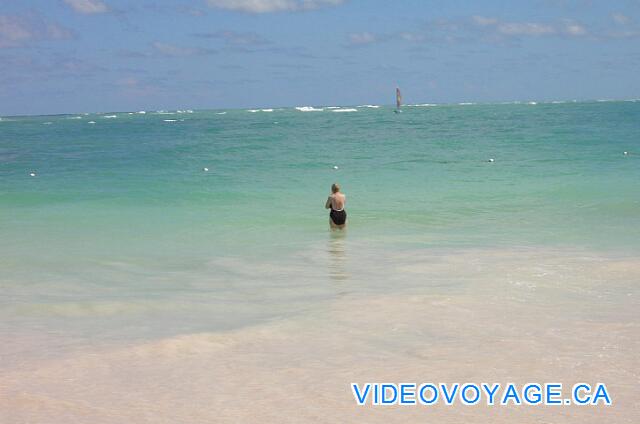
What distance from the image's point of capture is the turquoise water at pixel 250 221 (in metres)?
10.6

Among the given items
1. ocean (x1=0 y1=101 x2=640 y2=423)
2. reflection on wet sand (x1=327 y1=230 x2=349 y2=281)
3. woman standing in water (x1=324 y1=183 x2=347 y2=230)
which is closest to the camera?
ocean (x1=0 y1=101 x2=640 y2=423)

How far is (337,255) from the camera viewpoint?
13789mm

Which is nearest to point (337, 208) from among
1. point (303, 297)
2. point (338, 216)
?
point (338, 216)

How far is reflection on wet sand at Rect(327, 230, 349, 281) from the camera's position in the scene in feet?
39.1

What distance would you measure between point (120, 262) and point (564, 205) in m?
12.5

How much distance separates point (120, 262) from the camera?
1370 cm

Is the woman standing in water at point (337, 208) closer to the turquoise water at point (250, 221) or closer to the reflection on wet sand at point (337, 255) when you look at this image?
the reflection on wet sand at point (337, 255)

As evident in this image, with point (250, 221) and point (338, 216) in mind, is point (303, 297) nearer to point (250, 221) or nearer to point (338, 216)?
point (338, 216)

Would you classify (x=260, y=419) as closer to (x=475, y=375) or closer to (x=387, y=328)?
(x=475, y=375)

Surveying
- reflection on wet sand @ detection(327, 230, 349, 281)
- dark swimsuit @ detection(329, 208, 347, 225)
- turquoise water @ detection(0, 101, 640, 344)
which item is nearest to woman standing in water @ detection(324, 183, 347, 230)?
dark swimsuit @ detection(329, 208, 347, 225)

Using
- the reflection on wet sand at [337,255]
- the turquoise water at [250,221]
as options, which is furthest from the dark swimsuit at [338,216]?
the turquoise water at [250,221]

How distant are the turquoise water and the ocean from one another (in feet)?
0.27

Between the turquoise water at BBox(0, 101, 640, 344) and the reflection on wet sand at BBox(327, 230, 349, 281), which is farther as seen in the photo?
the reflection on wet sand at BBox(327, 230, 349, 281)

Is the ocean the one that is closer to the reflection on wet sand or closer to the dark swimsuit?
the reflection on wet sand
